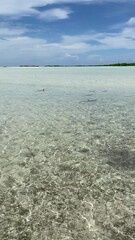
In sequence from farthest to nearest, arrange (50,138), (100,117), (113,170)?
(100,117)
(50,138)
(113,170)

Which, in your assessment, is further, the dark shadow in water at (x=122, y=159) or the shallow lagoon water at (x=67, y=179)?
the dark shadow in water at (x=122, y=159)

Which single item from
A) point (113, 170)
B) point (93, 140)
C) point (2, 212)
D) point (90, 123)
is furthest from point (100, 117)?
point (2, 212)

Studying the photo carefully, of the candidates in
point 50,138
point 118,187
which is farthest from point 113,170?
point 50,138

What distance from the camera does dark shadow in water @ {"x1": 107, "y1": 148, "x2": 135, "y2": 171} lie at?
30.1 feet

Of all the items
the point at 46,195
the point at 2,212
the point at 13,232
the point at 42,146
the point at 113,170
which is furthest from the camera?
the point at 42,146

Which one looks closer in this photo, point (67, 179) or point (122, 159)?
point (67, 179)

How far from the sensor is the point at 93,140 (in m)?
12.1

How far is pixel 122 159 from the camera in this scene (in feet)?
32.2

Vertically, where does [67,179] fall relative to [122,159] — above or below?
below

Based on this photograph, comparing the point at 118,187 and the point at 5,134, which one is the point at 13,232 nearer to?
the point at 118,187

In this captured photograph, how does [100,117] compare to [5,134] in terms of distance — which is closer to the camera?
[5,134]

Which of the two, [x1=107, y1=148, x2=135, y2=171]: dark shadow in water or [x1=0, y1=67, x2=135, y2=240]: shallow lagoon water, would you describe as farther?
[x1=107, y1=148, x2=135, y2=171]: dark shadow in water

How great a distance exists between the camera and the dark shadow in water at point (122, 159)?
30.1 feet

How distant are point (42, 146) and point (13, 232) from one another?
19.1 feet
